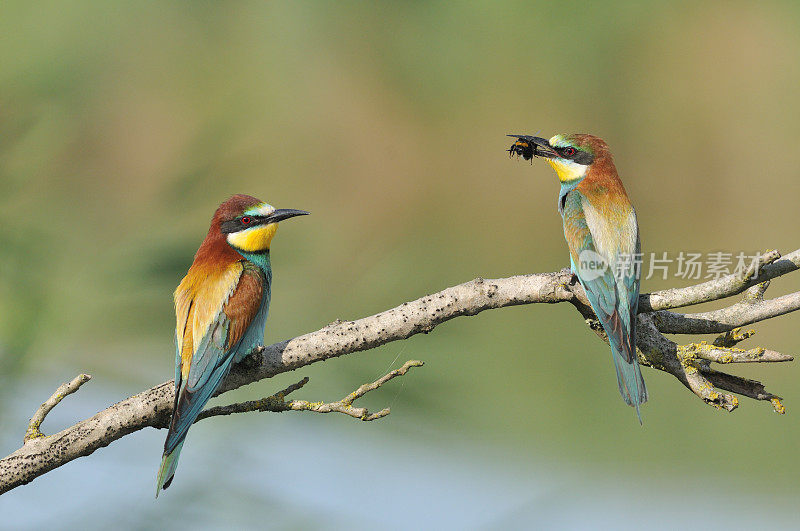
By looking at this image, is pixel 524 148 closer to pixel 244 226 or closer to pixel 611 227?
pixel 611 227

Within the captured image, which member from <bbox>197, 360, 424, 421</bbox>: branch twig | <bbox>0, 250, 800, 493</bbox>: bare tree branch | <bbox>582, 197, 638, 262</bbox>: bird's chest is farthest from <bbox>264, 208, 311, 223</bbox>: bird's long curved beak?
<bbox>582, 197, 638, 262</bbox>: bird's chest

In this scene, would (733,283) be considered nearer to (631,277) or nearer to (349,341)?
(631,277)

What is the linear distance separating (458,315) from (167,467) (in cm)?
67

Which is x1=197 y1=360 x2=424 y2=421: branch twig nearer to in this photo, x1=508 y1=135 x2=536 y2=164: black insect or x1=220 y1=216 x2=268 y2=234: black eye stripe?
x1=220 y1=216 x2=268 y2=234: black eye stripe

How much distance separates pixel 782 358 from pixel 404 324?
0.70 m

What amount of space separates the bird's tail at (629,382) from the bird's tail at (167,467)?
92 cm

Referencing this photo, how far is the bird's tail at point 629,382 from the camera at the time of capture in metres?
1.54

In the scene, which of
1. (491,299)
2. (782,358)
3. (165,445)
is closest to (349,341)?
(491,299)

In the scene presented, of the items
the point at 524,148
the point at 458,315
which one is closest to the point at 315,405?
the point at 458,315

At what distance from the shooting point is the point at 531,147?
2.07m

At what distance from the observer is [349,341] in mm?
1378

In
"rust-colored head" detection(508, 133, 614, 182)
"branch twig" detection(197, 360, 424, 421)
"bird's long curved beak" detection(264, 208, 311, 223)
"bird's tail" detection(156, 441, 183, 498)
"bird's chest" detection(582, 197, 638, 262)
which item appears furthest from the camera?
"rust-colored head" detection(508, 133, 614, 182)

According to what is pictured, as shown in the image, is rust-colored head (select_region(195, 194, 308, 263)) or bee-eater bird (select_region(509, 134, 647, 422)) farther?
rust-colored head (select_region(195, 194, 308, 263))

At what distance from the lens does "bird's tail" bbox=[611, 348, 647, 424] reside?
1.54m
